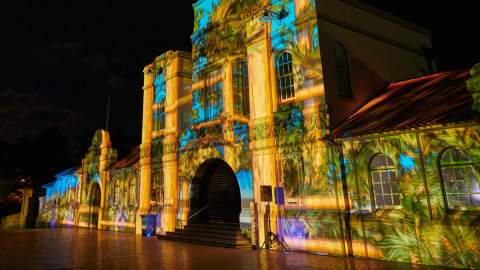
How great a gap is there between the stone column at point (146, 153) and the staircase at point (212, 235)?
3.88 meters

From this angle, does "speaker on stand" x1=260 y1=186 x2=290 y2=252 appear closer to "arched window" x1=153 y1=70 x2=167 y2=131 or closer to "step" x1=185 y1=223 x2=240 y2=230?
"step" x1=185 y1=223 x2=240 y2=230

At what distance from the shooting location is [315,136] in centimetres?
1368

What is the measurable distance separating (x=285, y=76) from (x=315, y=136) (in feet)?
11.1

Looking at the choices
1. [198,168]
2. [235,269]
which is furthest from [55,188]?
[235,269]

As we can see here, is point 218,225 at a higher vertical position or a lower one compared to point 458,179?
lower

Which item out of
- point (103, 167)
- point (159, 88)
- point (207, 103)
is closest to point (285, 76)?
point (207, 103)

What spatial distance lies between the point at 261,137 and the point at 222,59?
5399mm

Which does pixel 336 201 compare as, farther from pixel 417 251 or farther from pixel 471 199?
pixel 471 199

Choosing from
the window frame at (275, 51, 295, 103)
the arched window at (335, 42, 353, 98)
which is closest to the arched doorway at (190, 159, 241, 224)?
the window frame at (275, 51, 295, 103)

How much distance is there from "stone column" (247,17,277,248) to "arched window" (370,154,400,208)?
4185 millimetres

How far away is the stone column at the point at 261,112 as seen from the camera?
49.3 feet

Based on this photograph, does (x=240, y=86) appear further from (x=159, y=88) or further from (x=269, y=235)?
(x=159, y=88)

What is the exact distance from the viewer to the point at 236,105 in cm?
1788

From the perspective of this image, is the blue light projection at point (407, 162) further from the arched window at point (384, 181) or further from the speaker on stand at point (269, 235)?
the speaker on stand at point (269, 235)
